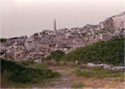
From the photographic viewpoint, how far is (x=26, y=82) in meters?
9.66

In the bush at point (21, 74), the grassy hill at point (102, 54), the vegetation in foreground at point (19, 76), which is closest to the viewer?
the vegetation in foreground at point (19, 76)

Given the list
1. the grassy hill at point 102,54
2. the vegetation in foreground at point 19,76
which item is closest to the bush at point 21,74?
the vegetation in foreground at point 19,76

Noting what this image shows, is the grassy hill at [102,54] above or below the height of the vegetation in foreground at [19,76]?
above

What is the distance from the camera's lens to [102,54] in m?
15.9

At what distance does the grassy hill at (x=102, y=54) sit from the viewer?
49.4 feet

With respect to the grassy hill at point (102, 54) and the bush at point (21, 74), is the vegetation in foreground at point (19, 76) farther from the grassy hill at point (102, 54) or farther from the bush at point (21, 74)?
the grassy hill at point (102, 54)

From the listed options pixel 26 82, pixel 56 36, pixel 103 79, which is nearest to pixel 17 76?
pixel 26 82

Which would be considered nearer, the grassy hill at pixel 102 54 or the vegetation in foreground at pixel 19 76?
the vegetation in foreground at pixel 19 76

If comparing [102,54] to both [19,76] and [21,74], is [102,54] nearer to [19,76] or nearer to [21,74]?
[21,74]

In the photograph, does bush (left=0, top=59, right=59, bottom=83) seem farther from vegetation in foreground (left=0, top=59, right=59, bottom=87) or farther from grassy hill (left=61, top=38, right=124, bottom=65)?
grassy hill (left=61, top=38, right=124, bottom=65)

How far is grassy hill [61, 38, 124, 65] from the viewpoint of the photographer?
1505cm

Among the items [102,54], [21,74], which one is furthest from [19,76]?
[102,54]

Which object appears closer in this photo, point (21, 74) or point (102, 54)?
point (21, 74)

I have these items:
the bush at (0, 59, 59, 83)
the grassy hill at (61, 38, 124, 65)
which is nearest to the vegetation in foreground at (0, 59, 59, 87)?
the bush at (0, 59, 59, 83)
